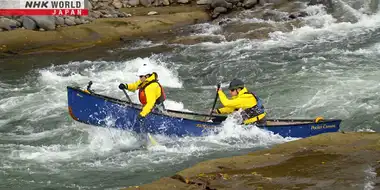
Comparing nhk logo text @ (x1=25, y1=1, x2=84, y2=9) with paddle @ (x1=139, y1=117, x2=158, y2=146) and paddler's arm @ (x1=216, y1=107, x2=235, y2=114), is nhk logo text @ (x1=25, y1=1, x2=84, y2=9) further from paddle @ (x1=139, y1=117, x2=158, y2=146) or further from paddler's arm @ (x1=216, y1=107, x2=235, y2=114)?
paddler's arm @ (x1=216, y1=107, x2=235, y2=114)

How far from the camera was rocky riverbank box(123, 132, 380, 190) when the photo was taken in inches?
296

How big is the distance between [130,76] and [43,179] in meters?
8.41

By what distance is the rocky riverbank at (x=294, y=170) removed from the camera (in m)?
7.51

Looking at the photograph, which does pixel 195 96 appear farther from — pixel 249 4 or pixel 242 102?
pixel 249 4

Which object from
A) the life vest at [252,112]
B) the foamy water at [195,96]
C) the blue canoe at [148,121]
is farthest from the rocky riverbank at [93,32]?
the life vest at [252,112]

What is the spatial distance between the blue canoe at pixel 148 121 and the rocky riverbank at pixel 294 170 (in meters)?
2.05

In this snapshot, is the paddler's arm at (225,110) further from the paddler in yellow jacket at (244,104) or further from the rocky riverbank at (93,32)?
the rocky riverbank at (93,32)

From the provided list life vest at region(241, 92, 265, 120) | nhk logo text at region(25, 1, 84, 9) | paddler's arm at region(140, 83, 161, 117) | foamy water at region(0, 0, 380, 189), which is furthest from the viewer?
nhk logo text at region(25, 1, 84, 9)

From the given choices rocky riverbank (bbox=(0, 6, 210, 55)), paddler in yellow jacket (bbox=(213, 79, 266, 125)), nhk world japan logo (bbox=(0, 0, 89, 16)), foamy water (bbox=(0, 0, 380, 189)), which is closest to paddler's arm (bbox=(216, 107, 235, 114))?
paddler in yellow jacket (bbox=(213, 79, 266, 125))

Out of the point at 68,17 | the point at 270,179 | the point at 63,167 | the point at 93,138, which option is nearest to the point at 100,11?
the point at 68,17

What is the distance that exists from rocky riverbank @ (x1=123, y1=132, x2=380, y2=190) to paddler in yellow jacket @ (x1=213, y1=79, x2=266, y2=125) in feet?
6.63

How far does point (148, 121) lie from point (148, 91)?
628mm

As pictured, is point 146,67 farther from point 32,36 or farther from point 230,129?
point 32,36

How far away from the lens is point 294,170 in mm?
8047
